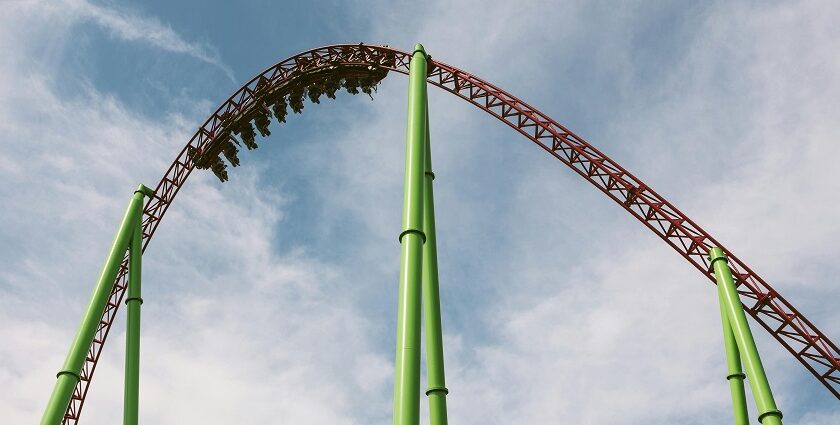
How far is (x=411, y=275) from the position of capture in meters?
7.54

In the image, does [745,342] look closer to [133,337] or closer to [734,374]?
[734,374]

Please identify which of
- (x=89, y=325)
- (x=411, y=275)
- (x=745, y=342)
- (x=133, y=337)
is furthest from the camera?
(x=133, y=337)

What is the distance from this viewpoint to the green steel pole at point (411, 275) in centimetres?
677

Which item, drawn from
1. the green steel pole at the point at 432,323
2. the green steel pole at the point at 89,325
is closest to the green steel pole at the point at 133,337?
the green steel pole at the point at 89,325

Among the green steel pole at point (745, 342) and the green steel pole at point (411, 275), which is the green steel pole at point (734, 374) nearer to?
the green steel pole at point (745, 342)

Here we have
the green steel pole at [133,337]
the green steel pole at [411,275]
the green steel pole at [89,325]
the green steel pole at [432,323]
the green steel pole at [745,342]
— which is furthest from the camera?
the green steel pole at [133,337]

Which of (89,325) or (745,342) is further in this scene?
(89,325)

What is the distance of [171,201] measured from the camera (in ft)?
58.3

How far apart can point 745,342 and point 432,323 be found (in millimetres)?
4361

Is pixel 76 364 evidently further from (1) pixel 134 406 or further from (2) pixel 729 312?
(2) pixel 729 312

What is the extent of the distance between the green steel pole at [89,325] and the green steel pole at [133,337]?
257mm

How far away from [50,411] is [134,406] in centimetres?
193

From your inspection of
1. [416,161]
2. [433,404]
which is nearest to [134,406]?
[433,404]

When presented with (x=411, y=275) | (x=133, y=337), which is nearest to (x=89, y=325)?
(x=133, y=337)
